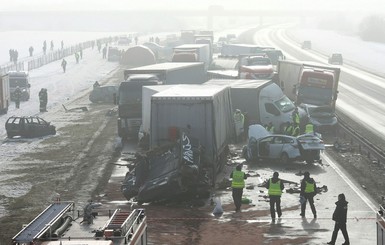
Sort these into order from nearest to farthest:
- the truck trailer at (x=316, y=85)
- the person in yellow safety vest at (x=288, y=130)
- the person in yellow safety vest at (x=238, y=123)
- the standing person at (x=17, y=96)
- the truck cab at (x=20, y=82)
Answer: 1. the person in yellow safety vest at (x=288, y=130)
2. the person in yellow safety vest at (x=238, y=123)
3. the truck trailer at (x=316, y=85)
4. the standing person at (x=17, y=96)
5. the truck cab at (x=20, y=82)

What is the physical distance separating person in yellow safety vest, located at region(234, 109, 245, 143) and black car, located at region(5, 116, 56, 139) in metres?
11.0

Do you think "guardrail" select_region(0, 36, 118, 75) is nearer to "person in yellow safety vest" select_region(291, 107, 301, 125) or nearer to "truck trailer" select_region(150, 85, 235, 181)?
"person in yellow safety vest" select_region(291, 107, 301, 125)

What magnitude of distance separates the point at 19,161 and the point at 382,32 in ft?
479

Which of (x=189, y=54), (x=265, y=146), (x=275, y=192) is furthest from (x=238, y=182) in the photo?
(x=189, y=54)

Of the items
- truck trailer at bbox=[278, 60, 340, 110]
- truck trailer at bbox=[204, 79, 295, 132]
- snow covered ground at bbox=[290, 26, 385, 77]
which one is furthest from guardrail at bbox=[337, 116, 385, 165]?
snow covered ground at bbox=[290, 26, 385, 77]

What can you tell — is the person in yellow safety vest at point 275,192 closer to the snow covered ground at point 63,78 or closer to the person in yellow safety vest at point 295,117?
the snow covered ground at point 63,78

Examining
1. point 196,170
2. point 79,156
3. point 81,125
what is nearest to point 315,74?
point 81,125

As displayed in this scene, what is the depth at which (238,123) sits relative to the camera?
4059 centimetres

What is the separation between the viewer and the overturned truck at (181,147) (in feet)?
91.0

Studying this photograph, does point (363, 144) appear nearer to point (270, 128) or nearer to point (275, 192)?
point (270, 128)

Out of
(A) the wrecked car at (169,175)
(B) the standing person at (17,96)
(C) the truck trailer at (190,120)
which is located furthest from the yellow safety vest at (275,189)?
(B) the standing person at (17,96)

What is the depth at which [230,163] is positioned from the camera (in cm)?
3622

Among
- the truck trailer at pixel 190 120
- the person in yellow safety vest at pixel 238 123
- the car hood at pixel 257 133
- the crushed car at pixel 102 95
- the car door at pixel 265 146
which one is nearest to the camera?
the truck trailer at pixel 190 120

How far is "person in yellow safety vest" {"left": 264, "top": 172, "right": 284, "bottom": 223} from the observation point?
1006 inches
